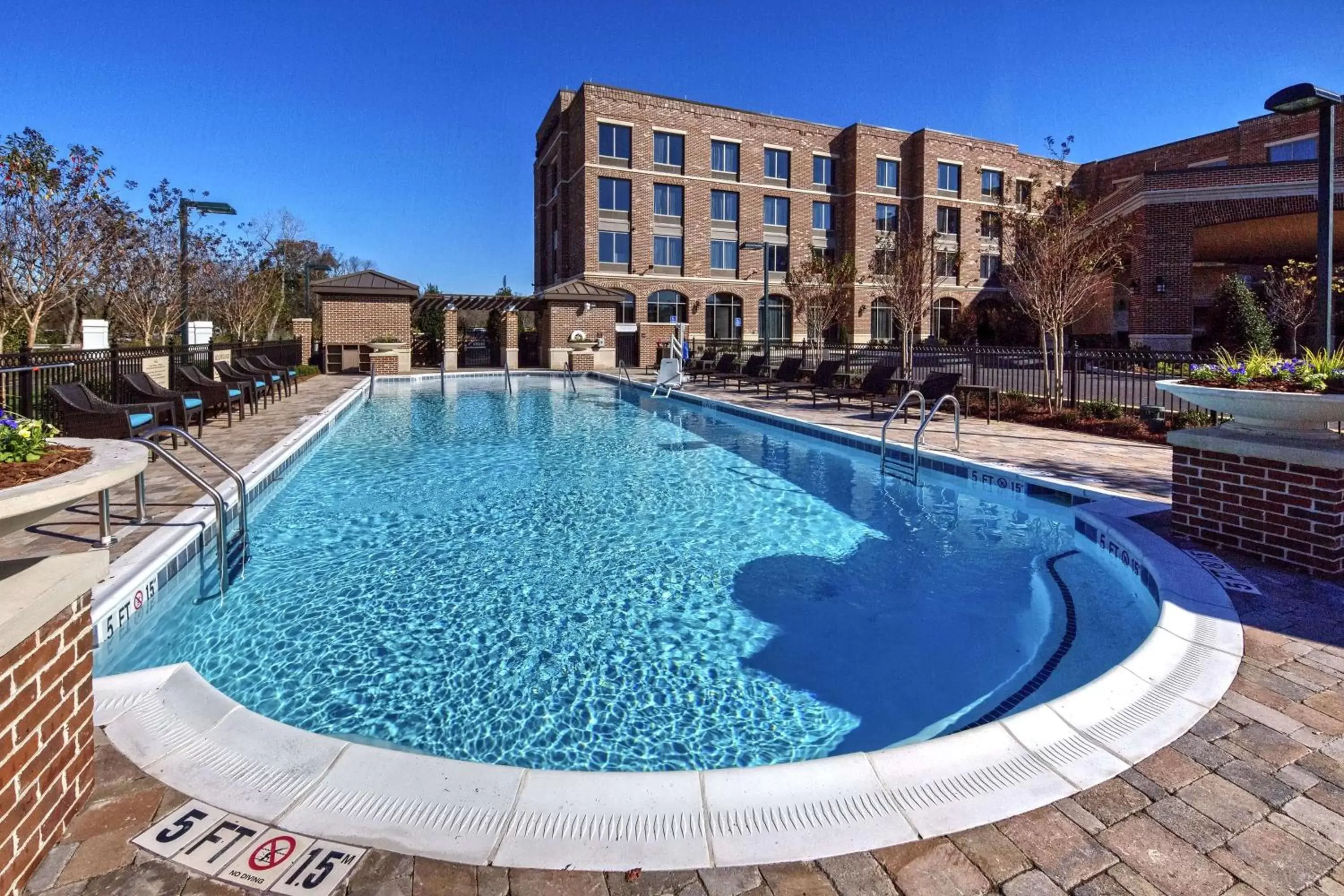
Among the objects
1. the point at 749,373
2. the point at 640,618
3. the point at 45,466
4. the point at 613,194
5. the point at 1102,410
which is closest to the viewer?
the point at 45,466

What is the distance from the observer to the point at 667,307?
3534cm

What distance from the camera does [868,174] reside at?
38.6 meters

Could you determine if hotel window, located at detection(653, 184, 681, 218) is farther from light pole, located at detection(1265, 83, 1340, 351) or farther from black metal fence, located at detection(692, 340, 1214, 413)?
light pole, located at detection(1265, 83, 1340, 351)

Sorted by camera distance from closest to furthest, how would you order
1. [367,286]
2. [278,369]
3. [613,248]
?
[278,369], [367,286], [613,248]

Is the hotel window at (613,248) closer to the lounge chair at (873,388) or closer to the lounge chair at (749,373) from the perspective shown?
the lounge chair at (749,373)

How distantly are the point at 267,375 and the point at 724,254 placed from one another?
1016 inches

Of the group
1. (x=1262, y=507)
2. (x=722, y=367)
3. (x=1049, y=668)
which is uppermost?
(x=722, y=367)

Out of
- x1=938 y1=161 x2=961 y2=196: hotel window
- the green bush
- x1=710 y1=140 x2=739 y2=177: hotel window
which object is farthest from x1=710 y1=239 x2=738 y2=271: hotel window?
the green bush

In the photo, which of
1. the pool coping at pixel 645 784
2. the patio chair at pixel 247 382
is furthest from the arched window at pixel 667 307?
the pool coping at pixel 645 784

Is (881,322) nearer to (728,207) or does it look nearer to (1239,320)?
(728,207)

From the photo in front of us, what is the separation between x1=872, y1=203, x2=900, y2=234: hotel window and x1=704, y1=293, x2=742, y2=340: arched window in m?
8.75

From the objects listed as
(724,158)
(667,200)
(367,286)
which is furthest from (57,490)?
(724,158)

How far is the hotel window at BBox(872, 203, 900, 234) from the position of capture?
39.1m

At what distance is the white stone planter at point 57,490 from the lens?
1.96 m
